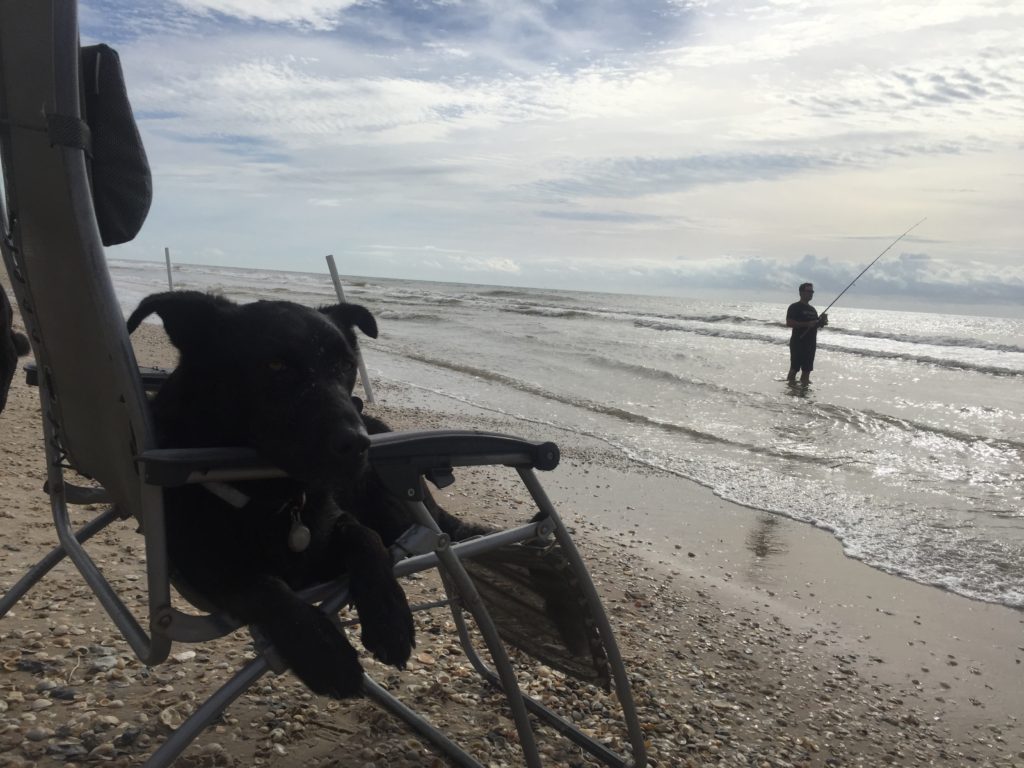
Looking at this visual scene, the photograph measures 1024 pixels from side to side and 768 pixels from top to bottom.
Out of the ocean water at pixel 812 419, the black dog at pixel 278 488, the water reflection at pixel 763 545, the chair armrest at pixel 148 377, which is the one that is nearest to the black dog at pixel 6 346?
the chair armrest at pixel 148 377

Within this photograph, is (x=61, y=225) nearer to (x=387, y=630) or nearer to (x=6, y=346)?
(x=387, y=630)

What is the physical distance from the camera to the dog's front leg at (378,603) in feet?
6.51

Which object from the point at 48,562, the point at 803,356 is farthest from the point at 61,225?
the point at 803,356

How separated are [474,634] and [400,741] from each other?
105cm

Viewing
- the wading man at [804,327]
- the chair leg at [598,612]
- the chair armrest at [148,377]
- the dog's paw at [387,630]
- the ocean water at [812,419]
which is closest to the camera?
the dog's paw at [387,630]

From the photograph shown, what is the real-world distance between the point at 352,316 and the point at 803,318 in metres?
14.7

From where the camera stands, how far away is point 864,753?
3.15 metres

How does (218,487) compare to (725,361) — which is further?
(725,361)

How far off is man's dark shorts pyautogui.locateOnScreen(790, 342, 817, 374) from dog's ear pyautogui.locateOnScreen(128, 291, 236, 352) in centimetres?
1593

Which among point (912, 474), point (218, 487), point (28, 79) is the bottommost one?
point (912, 474)

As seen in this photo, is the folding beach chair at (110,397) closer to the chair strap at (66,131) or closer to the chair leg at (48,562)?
the chair strap at (66,131)

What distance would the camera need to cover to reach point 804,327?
16.2m

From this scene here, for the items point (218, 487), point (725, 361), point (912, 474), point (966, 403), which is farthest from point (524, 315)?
point (218, 487)

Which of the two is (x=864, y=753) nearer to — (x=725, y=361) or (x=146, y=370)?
(x=146, y=370)
